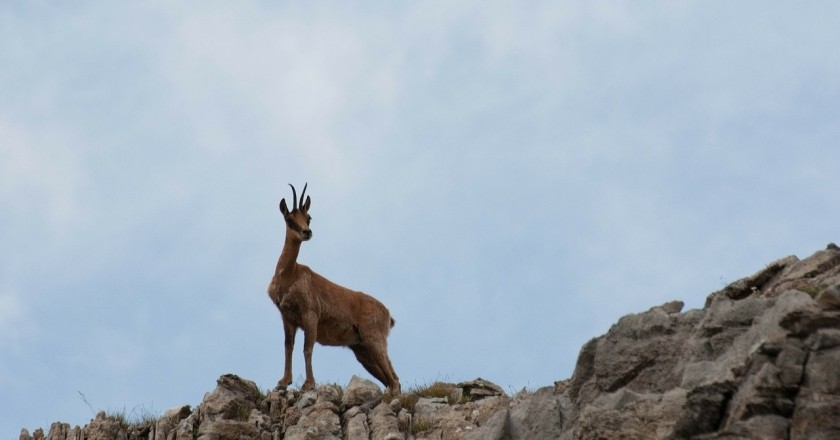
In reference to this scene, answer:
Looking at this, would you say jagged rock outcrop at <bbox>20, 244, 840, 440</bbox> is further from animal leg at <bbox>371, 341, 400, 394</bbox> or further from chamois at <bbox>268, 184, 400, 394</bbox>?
animal leg at <bbox>371, 341, 400, 394</bbox>

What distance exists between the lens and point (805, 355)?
8.90 m

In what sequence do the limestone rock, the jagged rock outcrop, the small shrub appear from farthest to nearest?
the limestone rock
the small shrub
the jagged rock outcrop

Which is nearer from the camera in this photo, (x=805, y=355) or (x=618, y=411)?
(x=805, y=355)

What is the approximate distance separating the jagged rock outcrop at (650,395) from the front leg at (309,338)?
61 cm

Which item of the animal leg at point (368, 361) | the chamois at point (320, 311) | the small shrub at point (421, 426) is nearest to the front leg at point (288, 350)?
the chamois at point (320, 311)

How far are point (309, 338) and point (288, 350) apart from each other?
1.35 feet

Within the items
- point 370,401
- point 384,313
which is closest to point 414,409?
point 370,401

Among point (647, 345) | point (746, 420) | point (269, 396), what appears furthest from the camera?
point (269, 396)

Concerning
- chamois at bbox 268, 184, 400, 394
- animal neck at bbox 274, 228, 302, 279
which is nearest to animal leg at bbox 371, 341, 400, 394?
chamois at bbox 268, 184, 400, 394

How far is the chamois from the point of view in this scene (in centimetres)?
1841

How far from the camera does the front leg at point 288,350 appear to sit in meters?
17.7

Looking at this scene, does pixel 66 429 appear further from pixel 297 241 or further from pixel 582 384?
pixel 582 384

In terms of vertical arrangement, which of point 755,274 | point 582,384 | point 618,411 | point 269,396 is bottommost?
point 618,411

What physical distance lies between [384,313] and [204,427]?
4803 mm
